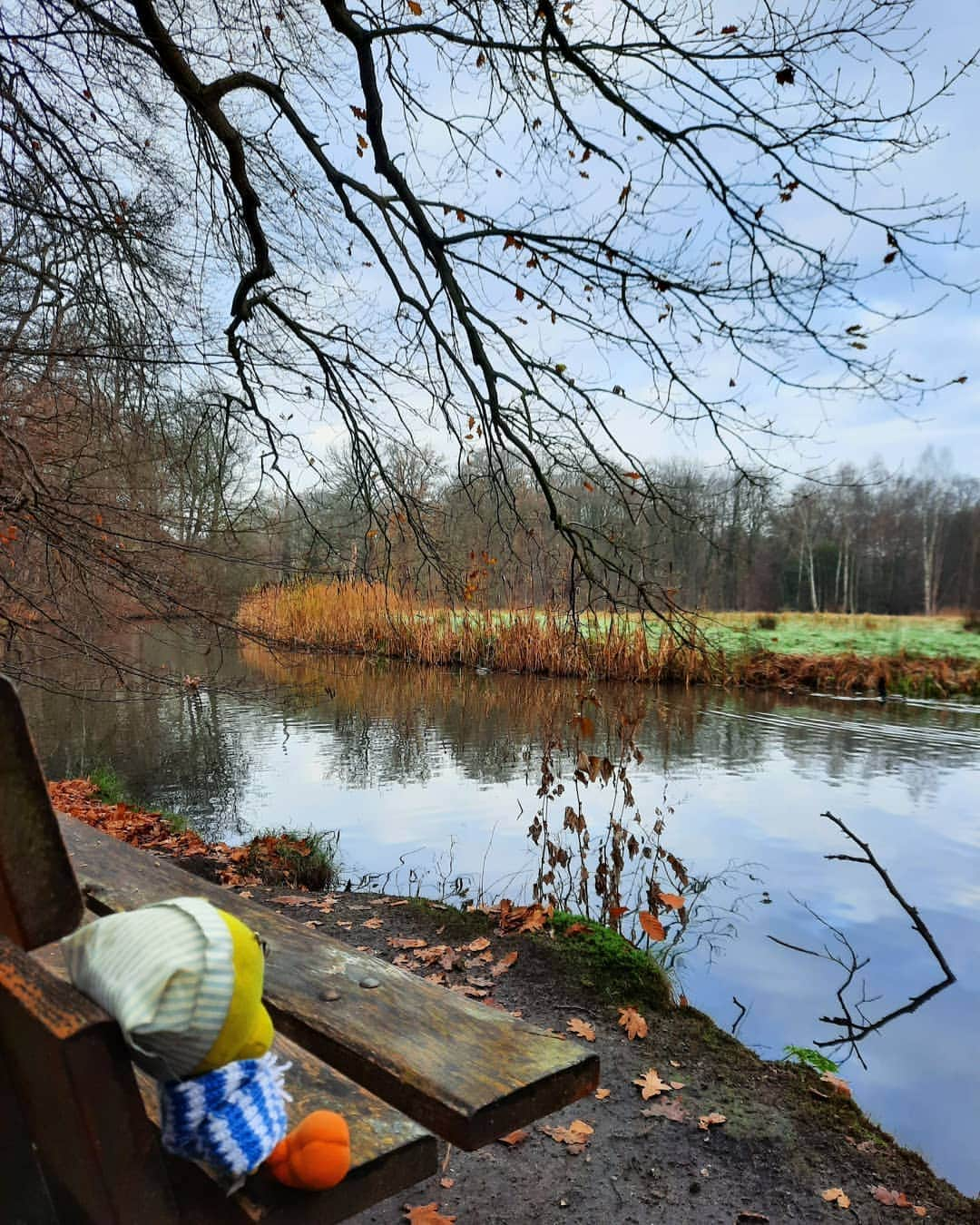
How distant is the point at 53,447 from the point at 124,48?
2.63 metres

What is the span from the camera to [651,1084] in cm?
337

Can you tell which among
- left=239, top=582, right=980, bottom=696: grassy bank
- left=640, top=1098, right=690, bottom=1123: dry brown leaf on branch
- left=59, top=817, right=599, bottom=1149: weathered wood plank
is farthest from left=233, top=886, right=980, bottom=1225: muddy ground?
left=239, top=582, right=980, bottom=696: grassy bank

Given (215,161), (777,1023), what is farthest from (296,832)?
(215,161)

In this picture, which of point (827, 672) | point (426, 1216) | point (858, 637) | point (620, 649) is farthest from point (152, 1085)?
point (858, 637)

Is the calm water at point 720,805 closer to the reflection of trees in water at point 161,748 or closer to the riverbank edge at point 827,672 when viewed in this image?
the reflection of trees in water at point 161,748

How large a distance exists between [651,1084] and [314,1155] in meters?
2.63

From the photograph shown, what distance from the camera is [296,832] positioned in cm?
730

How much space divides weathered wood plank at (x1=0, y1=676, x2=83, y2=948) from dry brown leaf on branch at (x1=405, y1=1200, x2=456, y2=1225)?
6.61ft

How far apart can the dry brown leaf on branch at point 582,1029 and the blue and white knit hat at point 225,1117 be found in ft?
9.53

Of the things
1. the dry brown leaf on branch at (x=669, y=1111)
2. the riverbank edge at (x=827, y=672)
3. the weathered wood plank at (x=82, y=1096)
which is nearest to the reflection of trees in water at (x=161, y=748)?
the riverbank edge at (x=827, y=672)

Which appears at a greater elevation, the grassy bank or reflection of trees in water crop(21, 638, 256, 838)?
the grassy bank

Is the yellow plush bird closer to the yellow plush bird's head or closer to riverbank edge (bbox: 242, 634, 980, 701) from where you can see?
the yellow plush bird's head

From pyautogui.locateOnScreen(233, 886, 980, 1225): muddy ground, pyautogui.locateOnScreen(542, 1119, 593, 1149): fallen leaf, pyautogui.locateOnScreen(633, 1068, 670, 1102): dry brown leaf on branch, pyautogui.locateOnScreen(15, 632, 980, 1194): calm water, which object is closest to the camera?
pyautogui.locateOnScreen(233, 886, 980, 1225): muddy ground

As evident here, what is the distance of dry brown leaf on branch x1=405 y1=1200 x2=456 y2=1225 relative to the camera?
8.54ft
